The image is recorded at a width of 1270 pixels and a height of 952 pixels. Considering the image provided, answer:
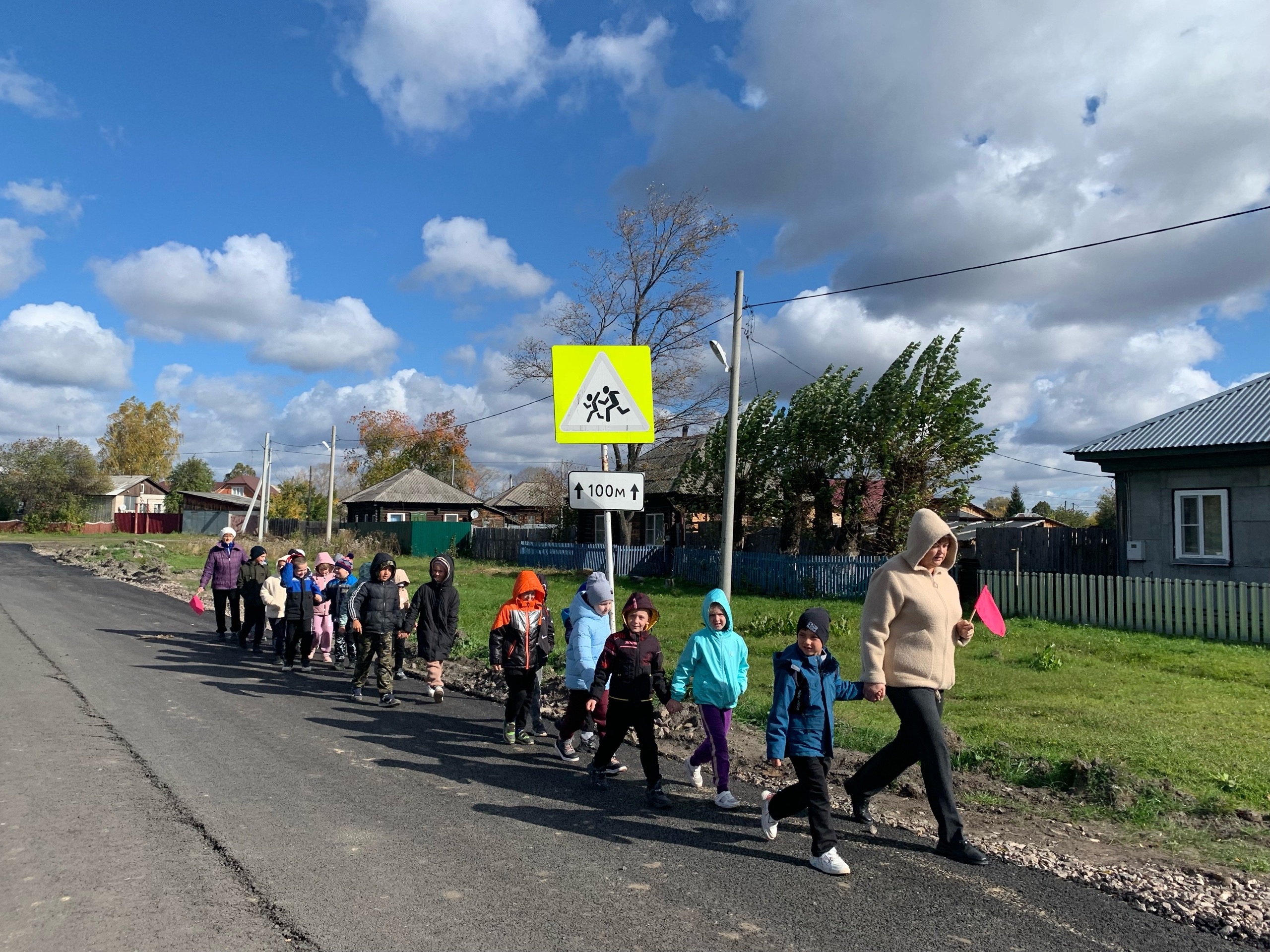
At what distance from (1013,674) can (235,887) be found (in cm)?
935

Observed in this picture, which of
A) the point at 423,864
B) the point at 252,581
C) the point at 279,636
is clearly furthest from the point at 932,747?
the point at 252,581

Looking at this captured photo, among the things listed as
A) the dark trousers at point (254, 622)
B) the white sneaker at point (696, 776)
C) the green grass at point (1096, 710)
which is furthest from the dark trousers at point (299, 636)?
the white sneaker at point (696, 776)

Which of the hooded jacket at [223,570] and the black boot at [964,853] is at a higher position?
the hooded jacket at [223,570]

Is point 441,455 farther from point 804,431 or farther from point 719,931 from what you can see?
point 719,931

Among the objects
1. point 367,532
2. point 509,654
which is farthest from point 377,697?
point 367,532

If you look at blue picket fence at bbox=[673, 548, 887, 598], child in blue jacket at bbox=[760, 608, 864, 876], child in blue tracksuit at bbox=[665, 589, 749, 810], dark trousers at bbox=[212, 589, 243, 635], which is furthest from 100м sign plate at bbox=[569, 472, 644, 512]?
blue picket fence at bbox=[673, 548, 887, 598]

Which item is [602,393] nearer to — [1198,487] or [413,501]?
[1198,487]

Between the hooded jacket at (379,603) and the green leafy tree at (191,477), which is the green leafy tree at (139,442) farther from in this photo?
the hooded jacket at (379,603)

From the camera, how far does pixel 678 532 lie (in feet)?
105

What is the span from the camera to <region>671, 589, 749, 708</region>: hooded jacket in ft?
19.0

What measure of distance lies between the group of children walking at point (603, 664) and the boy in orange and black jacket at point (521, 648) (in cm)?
1

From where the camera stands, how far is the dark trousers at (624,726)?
5918 mm

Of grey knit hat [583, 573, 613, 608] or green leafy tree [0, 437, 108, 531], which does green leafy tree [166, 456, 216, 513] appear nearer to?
green leafy tree [0, 437, 108, 531]

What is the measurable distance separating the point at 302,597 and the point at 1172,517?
1551 cm
